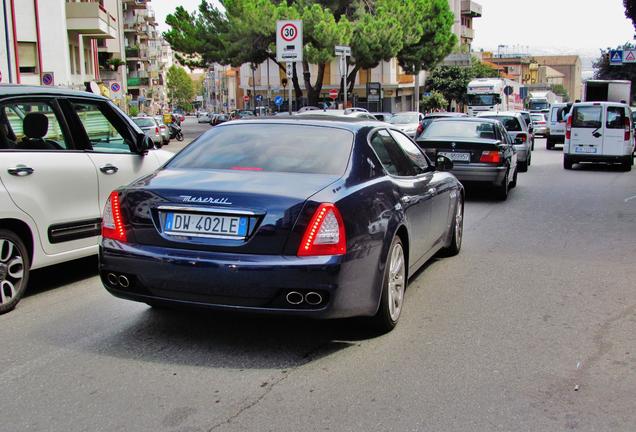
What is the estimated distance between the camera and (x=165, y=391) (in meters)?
4.07

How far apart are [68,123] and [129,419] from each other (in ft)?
12.2

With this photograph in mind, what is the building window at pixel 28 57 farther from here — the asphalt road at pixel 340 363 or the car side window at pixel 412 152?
the car side window at pixel 412 152

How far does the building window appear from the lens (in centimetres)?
3406

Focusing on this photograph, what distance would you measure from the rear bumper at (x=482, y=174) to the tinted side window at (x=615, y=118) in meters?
8.83

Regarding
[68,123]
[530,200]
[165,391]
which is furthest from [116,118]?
[530,200]

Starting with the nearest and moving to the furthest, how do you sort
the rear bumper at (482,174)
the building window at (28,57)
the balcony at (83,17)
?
the rear bumper at (482,174), the building window at (28,57), the balcony at (83,17)

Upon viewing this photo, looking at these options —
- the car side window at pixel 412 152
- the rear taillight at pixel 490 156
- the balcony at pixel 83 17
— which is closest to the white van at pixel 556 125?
the rear taillight at pixel 490 156

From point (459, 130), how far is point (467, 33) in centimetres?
9399

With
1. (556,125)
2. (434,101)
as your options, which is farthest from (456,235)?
(434,101)

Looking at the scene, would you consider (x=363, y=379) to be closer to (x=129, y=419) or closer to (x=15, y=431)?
(x=129, y=419)

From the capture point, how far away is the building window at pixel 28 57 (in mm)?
34062

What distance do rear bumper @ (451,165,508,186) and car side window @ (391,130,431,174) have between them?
6310 millimetres

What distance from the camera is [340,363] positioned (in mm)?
4551

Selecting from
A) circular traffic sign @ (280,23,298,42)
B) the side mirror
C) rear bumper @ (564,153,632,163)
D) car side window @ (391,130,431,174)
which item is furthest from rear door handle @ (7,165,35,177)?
rear bumper @ (564,153,632,163)
